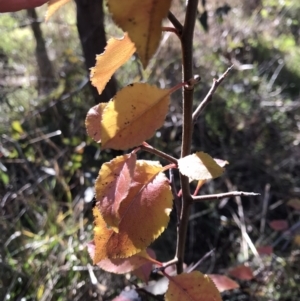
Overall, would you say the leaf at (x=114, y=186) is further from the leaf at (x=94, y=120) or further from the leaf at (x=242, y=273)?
the leaf at (x=242, y=273)

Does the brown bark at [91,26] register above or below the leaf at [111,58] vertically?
below

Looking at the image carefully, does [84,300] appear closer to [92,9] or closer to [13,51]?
[92,9]

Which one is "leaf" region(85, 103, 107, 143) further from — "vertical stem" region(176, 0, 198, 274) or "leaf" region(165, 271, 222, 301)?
"leaf" region(165, 271, 222, 301)

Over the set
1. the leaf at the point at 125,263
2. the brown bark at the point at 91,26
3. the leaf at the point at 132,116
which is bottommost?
the leaf at the point at 125,263

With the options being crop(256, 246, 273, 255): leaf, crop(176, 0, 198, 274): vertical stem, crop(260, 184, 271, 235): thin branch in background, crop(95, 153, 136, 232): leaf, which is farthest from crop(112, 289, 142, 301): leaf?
crop(260, 184, 271, 235): thin branch in background

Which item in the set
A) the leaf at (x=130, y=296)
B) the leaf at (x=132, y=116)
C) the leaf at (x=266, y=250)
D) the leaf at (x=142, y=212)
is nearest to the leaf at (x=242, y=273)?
the leaf at (x=266, y=250)

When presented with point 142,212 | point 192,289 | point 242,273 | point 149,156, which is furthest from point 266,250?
point 142,212

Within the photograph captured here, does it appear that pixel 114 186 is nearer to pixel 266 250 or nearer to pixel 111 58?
pixel 111 58
